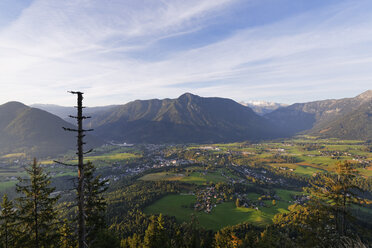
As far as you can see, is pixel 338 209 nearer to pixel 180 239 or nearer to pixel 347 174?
pixel 347 174

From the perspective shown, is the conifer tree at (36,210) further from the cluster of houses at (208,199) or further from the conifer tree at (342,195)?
the cluster of houses at (208,199)

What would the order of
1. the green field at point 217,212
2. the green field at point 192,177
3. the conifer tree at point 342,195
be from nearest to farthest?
the conifer tree at point 342,195
the green field at point 217,212
the green field at point 192,177

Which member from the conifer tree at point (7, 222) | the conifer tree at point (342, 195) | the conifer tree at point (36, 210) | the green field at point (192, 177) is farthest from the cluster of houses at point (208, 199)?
the conifer tree at point (36, 210)

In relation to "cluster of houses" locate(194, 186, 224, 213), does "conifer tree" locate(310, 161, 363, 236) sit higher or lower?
higher

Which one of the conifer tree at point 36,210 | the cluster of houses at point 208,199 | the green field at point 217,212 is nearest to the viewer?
the conifer tree at point 36,210

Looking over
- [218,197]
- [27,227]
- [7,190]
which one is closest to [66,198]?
[7,190]

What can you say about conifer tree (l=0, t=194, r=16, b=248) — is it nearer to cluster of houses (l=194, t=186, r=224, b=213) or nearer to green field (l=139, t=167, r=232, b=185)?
cluster of houses (l=194, t=186, r=224, b=213)

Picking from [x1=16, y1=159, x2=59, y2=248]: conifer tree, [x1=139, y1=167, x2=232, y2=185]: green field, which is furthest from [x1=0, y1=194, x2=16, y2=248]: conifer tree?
[x1=139, y1=167, x2=232, y2=185]: green field

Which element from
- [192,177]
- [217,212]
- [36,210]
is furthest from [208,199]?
[36,210]

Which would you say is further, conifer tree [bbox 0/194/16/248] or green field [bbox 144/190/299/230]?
green field [bbox 144/190/299/230]

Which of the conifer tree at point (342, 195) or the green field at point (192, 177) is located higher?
the conifer tree at point (342, 195)

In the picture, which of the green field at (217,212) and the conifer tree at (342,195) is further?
the green field at (217,212)
